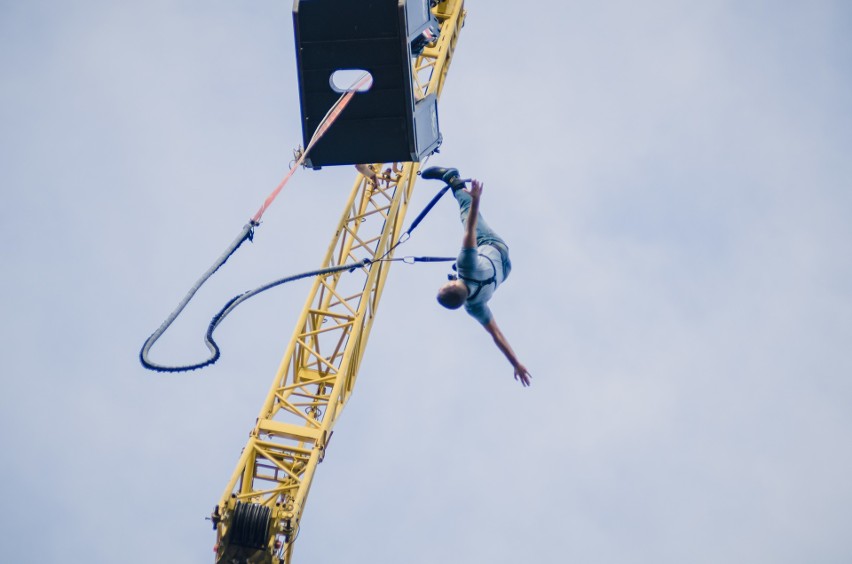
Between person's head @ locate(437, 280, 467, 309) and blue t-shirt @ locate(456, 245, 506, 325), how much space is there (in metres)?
0.37

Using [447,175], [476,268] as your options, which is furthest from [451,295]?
[447,175]

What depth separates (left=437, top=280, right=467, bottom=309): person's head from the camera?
39.1 ft

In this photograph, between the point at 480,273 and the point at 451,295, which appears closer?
the point at 451,295

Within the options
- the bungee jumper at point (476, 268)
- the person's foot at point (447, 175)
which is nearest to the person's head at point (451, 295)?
the bungee jumper at point (476, 268)

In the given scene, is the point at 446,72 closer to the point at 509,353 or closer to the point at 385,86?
the point at 385,86

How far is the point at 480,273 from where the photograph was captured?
40.9 feet

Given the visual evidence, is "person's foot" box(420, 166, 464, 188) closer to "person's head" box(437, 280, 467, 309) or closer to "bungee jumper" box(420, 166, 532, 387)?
"bungee jumper" box(420, 166, 532, 387)

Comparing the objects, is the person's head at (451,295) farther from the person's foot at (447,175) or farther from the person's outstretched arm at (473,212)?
the person's foot at (447,175)

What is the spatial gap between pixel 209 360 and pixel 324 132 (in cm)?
390

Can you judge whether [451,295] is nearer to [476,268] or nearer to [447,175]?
[476,268]

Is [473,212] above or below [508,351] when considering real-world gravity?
above

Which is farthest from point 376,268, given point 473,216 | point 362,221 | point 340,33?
point 473,216

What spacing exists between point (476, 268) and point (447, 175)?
2.31m

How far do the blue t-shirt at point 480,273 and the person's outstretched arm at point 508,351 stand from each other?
15 centimetres
